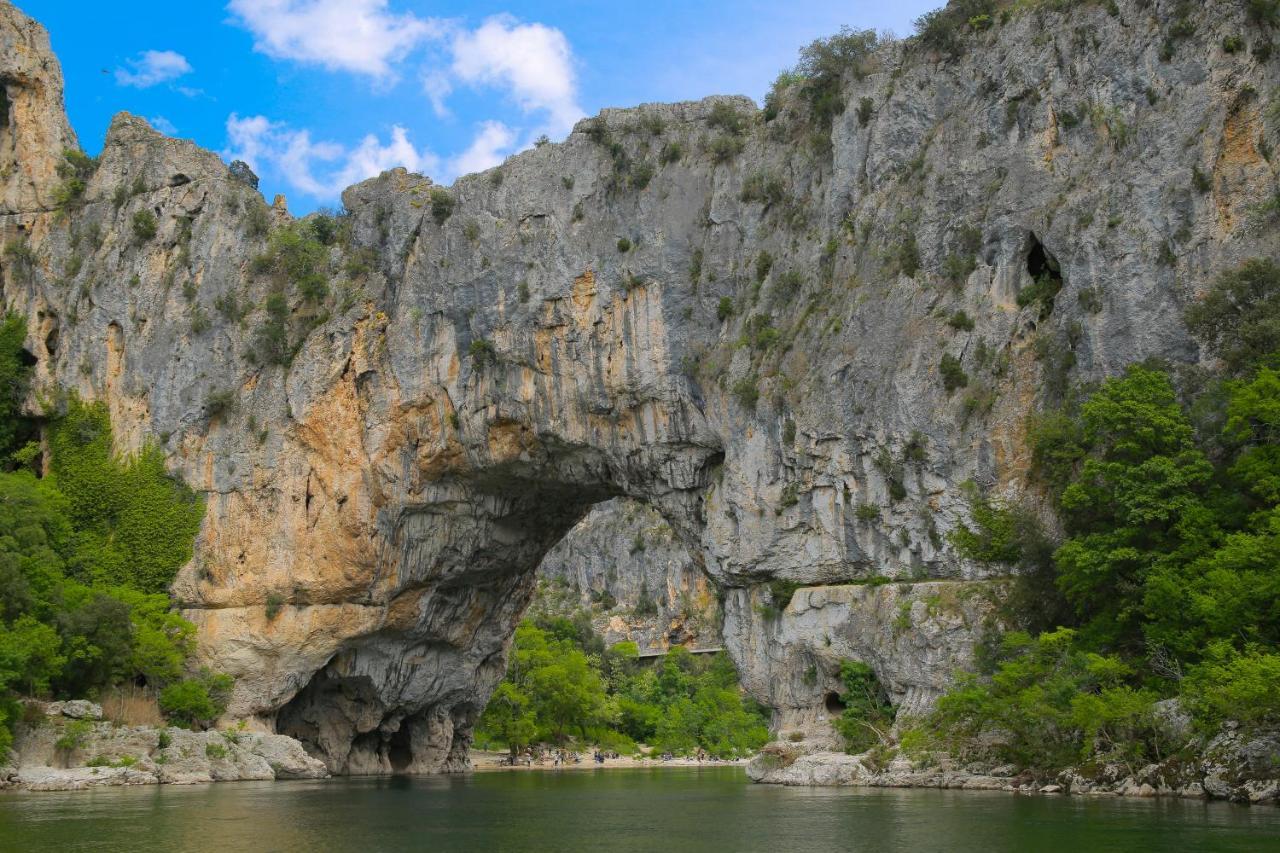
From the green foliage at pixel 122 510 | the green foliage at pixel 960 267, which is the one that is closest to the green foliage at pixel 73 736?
the green foliage at pixel 122 510

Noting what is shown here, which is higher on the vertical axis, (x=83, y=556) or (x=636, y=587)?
(x=636, y=587)

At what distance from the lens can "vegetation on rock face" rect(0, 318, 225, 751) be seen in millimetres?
37969

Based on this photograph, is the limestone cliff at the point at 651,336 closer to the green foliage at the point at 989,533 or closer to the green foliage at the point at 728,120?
the green foliage at the point at 728,120

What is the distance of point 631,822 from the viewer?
26203 millimetres

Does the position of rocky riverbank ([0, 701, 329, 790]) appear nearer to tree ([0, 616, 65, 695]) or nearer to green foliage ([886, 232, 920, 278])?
tree ([0, 616, 65, 695])

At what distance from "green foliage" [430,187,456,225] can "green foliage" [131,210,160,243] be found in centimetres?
1404

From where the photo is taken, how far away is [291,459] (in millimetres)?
49469

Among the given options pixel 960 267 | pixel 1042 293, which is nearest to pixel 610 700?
pixel 960 267

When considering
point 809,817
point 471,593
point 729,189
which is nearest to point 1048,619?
point 809,817

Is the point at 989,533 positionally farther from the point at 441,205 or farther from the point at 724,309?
the point at 441,205

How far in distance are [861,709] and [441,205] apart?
1020 inches

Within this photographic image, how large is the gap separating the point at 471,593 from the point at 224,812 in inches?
982

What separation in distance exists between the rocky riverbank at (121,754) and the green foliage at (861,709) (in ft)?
73.4

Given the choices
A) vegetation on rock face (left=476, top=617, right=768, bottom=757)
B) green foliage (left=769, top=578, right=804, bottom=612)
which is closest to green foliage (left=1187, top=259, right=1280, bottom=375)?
green foliage (left=769, top=578, right=804, bottom=612)
